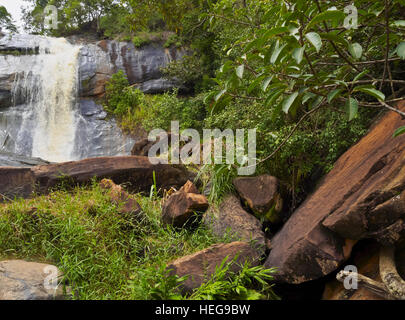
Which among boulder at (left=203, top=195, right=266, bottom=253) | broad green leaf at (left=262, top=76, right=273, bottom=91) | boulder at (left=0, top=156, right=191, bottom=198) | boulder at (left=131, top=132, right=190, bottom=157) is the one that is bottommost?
boulder at (left=203, top=195, right=266, bottom=253)

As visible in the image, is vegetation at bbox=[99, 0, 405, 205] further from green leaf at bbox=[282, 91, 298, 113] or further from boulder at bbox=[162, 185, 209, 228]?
boulder at bbox=[162, 185, 209, 228]

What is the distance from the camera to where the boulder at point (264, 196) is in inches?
121

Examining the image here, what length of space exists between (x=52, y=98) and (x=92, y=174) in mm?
7464

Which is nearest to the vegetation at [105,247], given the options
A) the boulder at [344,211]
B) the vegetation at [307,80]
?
the boulder at [344,211]

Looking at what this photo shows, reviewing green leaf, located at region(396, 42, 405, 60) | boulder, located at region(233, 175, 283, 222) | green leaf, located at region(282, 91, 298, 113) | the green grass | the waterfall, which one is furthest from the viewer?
the waterfall

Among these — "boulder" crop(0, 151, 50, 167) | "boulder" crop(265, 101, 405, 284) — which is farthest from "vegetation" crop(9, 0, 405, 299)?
"boulder" crop(0, 151, 50, 167)

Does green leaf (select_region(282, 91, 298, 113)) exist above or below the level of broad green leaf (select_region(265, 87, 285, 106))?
below

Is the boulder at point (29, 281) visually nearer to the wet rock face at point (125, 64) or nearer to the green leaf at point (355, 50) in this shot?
the green leaf at point (355, 50)

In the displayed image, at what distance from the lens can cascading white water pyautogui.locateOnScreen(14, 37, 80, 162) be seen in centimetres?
941

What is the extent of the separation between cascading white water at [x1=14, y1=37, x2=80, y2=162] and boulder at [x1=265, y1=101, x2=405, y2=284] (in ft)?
27.3

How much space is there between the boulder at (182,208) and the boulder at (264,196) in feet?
1.66
